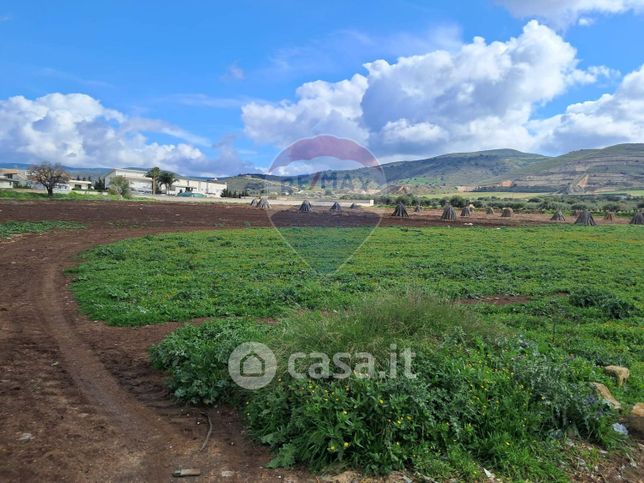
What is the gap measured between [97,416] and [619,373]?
577 cm

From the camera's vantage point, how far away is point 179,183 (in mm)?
125375

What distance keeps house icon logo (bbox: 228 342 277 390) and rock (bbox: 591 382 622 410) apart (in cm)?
334

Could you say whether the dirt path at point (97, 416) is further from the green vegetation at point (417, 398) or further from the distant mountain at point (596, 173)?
the distant mountain at point (596, 173)

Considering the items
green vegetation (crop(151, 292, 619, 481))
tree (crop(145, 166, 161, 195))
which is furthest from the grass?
tree (crop(145, 166, 161, 195))

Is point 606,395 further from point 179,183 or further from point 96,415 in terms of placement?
point 179,183

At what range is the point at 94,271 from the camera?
1260 centimetres

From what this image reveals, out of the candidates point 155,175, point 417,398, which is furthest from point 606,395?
point 155,175

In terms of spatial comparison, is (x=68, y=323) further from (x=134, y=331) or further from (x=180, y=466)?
(x=180, y=466)

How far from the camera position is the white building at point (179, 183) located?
111 m

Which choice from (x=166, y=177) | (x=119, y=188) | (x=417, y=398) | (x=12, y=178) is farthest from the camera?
(x=12, y=178)

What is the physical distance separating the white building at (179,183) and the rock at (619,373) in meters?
109

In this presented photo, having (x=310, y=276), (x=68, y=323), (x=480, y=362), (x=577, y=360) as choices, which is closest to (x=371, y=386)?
(x=480, y=362)

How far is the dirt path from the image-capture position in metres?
3.94

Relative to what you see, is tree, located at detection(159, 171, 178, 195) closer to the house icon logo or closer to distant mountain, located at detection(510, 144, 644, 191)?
the house icon logo
